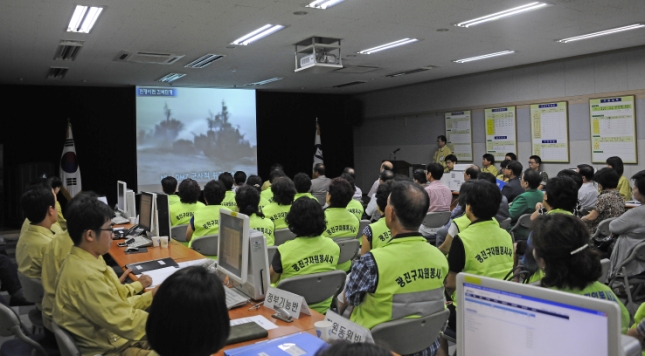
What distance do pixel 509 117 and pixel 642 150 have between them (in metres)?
2.39

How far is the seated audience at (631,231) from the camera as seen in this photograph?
381 centimetres

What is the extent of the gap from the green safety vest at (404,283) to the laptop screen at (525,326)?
0.75 m

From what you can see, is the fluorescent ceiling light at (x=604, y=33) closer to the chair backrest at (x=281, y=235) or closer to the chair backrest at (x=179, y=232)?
the chair backrest at (x=281, y=235)

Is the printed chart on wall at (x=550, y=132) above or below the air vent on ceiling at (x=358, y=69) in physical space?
below

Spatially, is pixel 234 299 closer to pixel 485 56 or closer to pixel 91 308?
pixel 91 308

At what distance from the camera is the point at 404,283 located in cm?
207

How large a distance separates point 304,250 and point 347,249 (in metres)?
1.03

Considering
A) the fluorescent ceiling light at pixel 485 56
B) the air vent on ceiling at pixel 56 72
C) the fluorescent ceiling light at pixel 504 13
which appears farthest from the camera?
the air vent on ceiling at pixel 56 72


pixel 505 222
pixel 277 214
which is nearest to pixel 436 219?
pixel 505 222

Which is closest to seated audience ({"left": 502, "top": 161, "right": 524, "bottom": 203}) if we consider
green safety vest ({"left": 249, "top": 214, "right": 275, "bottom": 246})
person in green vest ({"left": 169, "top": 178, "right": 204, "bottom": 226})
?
green safety vest ({"left": 249, "top": 214, "right": 275, "bottom": 246})

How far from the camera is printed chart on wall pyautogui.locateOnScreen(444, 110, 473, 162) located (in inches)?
404

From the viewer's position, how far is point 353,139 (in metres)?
13.9

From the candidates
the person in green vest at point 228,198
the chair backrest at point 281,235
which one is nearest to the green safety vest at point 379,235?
the chair backrest at point 281,235

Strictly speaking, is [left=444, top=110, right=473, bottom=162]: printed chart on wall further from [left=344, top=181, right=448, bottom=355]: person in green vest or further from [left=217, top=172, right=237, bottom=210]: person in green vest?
[left=344, top=181, right=448, bottom=355]: person in green vest
